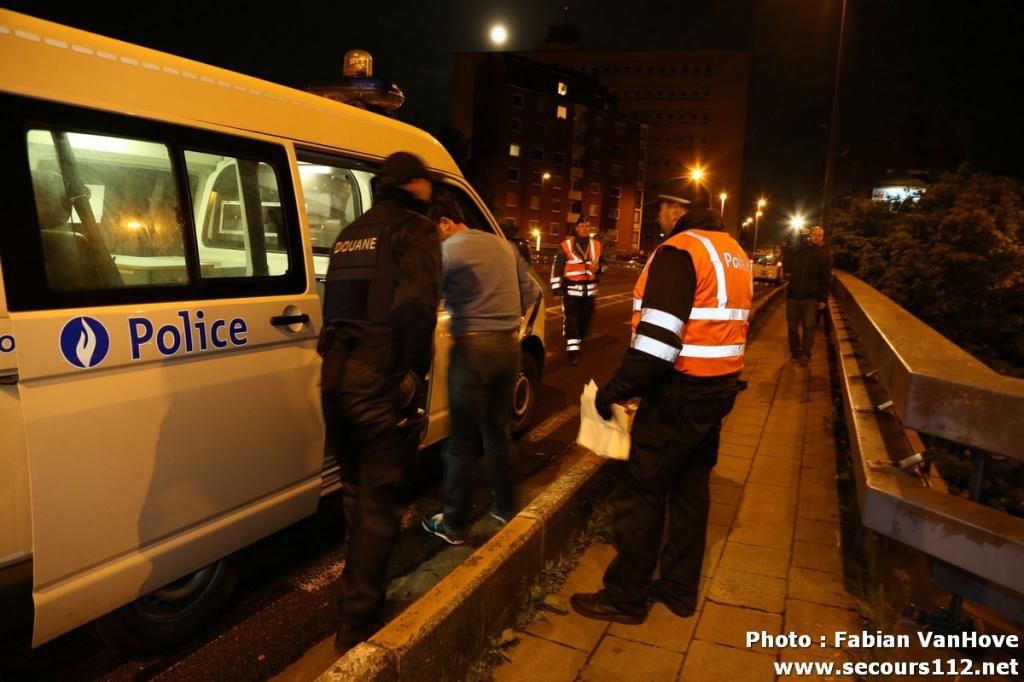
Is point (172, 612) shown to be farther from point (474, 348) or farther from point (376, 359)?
point (474, 348)

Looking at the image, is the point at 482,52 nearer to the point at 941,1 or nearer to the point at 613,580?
the point at 941,1

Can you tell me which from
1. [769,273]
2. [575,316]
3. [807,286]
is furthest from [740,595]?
[769,273]

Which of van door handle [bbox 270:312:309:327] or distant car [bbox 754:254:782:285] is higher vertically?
van door handle [bbox 270:312:309:327]

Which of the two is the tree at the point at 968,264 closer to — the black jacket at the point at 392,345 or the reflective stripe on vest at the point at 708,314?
the reflective stripe on vest at the point at 708,314

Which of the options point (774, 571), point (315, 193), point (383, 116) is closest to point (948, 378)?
point (774, 571)

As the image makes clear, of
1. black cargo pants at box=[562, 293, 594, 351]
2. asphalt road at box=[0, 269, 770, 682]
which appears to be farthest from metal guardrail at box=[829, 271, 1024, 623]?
black cargo pants at box=[562, 293, 594, 351]

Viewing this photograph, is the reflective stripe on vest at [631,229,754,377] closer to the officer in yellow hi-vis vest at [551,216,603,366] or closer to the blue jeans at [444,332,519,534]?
the blue jeans at [444,332,519,534]

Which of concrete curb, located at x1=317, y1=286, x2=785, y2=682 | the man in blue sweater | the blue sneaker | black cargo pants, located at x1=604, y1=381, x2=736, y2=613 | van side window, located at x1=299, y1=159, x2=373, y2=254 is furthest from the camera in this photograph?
van side window, located at x1=299, y1=159, x2=373, y2=254

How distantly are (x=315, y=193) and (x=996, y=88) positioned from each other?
15420 mm

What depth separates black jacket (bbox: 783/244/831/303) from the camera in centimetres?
912

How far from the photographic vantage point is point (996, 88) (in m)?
14.5

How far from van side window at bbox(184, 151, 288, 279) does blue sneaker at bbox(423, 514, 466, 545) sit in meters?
1.65

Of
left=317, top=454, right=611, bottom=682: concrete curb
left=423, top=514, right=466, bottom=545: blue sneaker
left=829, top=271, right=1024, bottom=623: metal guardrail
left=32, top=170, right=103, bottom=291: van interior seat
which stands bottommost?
left=423, top=514, right=466, bottom=545: blue sneaker

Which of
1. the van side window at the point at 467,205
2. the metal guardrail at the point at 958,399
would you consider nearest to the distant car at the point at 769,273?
the van side window at the point at 467,205
